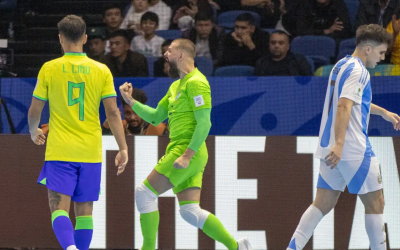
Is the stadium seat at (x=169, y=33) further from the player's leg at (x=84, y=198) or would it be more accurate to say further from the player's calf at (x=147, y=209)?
the player's leg at (x=84, y=198)

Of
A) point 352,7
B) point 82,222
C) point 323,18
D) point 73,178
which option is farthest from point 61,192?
point 352,7

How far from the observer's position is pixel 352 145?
4359 millimetres

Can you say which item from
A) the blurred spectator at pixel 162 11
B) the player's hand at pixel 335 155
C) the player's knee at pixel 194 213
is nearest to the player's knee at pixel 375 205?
the player's hand at pixel 335 155

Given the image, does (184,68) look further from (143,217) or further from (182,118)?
(143,217)

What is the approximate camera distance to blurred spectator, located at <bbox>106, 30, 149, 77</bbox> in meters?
7.73

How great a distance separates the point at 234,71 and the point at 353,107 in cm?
339

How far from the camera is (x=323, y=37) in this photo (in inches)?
315

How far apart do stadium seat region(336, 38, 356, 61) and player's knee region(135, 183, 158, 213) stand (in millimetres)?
3894

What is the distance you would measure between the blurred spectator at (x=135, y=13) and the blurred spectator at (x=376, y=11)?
2814mm

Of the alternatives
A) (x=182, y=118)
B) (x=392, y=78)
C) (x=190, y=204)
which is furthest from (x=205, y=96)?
(x=392, y=78)

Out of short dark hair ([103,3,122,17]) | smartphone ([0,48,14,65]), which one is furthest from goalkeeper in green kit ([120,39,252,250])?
short dark hair ([103,3,122,17])

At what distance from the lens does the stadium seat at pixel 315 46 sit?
786 centimetres

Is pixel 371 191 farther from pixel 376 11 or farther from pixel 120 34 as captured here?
pixel 120 34

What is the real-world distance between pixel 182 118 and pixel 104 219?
152 cm
